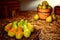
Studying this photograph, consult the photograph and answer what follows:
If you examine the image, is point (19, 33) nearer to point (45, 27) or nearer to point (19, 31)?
point (19, 31)

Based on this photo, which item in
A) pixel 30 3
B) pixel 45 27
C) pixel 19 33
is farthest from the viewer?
pixel 30 3

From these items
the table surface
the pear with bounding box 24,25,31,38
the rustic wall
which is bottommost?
the table surface

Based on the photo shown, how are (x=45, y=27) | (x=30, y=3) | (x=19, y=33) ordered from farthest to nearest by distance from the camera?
(x=30, y=3), (x=45, y=27), (x=19, y=33)

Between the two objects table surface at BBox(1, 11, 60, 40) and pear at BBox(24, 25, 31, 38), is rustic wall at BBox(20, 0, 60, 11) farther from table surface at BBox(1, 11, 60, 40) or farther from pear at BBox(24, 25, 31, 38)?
pear at BBox(24, 25, 31, 38)

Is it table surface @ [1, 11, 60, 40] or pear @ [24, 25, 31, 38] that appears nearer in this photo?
pear @ [24, 25, 31, 38]

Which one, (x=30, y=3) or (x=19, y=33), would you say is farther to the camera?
(x=30, y=3)

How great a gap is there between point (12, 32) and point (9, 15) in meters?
0.56

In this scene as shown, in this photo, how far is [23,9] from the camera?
1687mm

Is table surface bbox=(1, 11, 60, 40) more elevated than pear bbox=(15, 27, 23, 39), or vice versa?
pear bbox=(15, 27, 23, 39)

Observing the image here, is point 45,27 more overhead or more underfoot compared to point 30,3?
more underfoot

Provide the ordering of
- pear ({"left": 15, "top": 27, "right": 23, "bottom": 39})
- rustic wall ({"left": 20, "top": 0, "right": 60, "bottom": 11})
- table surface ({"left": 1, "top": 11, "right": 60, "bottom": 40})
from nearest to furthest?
1. pear ({"left": 15, "top": 27, "right": 23, "bottom": 39})
2. table surface ({"left": 1, "top": 11, "right": 60, "bottom": 40})
3. rustic wall ({"left": 20, "top": 0, "right": 60, "bottom": 11})

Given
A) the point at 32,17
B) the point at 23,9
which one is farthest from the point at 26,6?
the point at 32,17

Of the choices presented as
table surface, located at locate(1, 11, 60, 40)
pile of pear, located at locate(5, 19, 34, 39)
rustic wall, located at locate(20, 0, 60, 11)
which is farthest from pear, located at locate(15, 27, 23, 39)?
rustic wall, located at locate(20, 0, 60, 11)

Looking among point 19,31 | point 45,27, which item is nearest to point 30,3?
point 45,27
